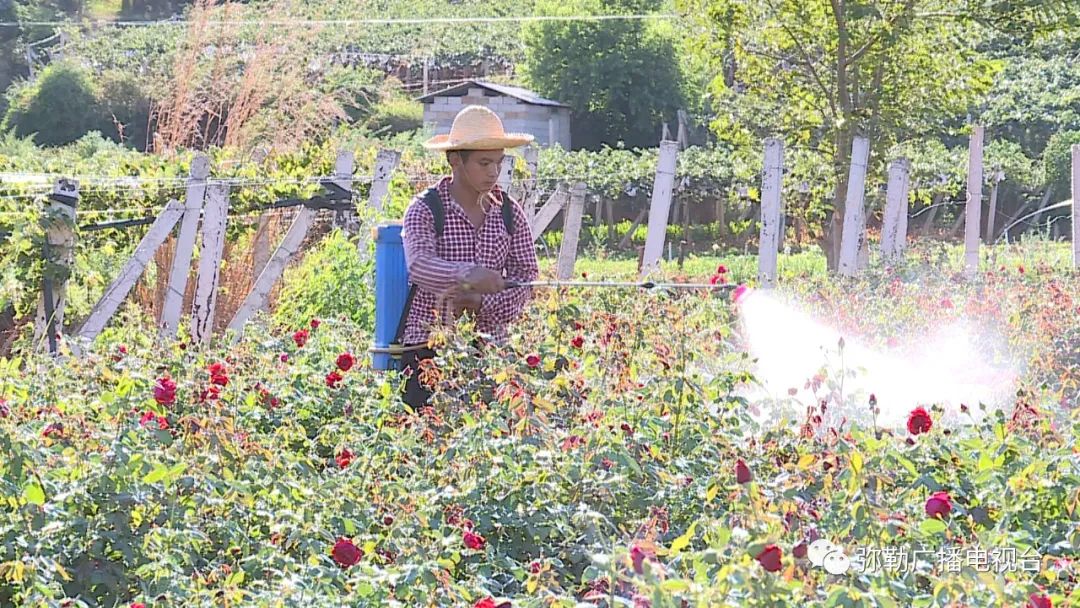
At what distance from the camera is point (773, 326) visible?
19.3 ft

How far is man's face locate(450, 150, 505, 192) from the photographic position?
4582mm

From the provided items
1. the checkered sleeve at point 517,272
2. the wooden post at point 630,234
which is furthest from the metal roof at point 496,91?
the checkered sleeve at point 517,272

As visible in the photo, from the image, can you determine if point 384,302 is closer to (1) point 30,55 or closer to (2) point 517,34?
(1) point 30,55

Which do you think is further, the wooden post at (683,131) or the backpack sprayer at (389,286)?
the wooden post at (683,131)

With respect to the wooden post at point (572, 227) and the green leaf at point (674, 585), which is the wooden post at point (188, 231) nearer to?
the wooden post at point (572, 227)

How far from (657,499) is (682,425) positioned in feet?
1.22

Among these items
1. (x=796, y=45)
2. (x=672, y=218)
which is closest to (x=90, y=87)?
(x=672, y=218)

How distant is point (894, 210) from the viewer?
10.8m

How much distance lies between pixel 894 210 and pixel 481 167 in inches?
268

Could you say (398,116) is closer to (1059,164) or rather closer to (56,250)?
(1059,164)

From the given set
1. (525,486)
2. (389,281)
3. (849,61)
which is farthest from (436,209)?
(849,61)

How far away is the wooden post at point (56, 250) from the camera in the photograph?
5.76 metres

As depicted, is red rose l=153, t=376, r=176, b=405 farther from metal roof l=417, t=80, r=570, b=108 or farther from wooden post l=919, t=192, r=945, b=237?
metal roof l=417, t=80, r=570, b=108

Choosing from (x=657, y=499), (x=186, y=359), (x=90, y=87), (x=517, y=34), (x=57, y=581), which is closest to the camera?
(x=57, y=581)
